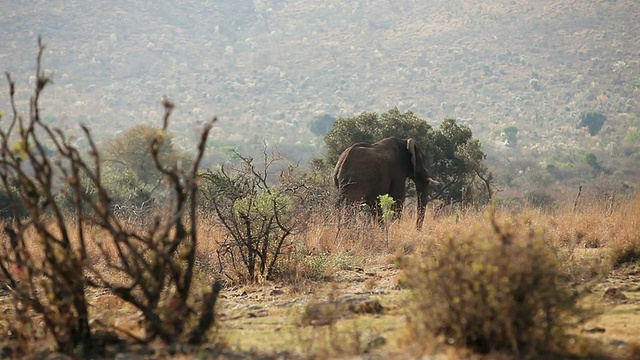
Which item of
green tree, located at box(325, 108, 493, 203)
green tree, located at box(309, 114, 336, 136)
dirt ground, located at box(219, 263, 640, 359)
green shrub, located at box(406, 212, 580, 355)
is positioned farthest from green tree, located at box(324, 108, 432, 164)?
green tree, located at box(309, 114, 336, 136)

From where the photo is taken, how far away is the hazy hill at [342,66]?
95.6 m

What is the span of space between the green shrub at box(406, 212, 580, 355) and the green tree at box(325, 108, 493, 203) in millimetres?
17729

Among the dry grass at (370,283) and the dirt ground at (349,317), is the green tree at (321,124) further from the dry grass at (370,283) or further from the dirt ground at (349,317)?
the dirt ground at (349,317)

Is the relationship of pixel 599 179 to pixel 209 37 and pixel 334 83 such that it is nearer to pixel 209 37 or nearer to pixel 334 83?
pixel 334 83

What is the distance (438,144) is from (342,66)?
96126 mm

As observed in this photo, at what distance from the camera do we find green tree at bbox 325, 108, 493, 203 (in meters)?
23.6

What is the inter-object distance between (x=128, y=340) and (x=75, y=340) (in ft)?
1.25

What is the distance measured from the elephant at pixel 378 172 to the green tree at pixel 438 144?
5385 mm

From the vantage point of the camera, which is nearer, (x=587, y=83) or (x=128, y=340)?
(x=128, y=340)

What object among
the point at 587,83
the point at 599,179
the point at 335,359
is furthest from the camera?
the point at 587,83

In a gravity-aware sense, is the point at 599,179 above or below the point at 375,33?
below

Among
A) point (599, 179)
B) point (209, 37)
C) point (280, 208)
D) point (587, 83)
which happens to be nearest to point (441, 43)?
point (587, 83)

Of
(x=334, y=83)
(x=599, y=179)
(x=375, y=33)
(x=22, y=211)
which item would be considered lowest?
(x=599, y=179)

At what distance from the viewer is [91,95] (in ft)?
370
